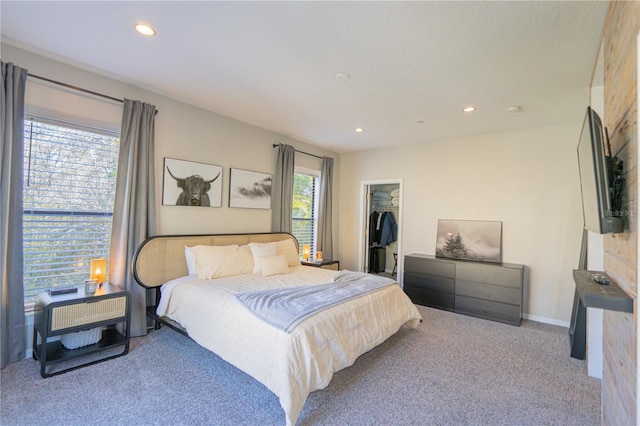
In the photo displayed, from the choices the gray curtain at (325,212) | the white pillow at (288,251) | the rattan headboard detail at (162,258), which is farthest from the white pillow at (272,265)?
the gray curtain at (325,212)

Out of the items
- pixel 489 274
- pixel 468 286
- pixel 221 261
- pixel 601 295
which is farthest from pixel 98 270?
pixel 489 274

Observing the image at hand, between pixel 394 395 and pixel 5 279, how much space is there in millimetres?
3222

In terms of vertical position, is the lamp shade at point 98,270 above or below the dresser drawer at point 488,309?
above

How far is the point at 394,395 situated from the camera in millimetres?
2250

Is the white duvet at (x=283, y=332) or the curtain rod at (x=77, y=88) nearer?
the white duvet at (x=283, y=332)

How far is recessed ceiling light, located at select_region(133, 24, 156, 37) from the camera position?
2.16 metres

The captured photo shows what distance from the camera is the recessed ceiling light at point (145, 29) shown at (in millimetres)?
2156

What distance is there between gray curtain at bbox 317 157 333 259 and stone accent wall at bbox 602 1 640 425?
4052 millimetres

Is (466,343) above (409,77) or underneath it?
underneath

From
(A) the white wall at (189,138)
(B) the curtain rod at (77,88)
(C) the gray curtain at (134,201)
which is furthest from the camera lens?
(C) the gray curtain at (134,201)

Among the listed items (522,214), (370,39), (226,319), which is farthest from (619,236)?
(522,214)

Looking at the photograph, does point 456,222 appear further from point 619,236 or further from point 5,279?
point 5,279

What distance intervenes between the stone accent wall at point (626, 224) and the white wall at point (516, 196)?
2.51 metres

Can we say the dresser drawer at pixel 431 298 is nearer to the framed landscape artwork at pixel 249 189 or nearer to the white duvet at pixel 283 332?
the white duvet at pixel 283 332
